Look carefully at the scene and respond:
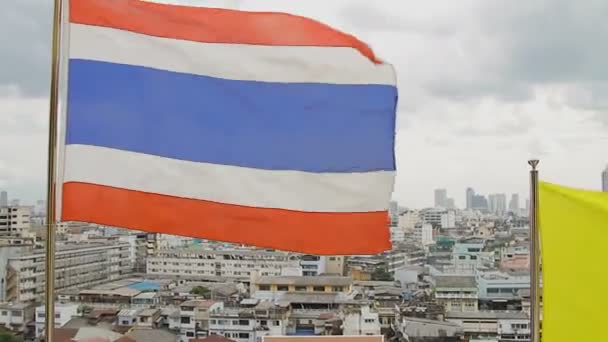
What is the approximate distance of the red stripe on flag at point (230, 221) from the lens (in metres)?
1.36

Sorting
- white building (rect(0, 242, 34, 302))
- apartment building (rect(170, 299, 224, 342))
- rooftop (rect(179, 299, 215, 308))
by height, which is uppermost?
white building (rect(0, 242, 34, 302))

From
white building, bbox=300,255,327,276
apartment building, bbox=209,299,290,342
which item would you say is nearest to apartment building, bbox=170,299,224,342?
apartment building, bbox=209,299,290,342

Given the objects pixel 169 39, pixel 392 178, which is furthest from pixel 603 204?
pixel 169 39

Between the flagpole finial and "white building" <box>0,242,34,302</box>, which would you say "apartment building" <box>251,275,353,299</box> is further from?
the flagpole finial

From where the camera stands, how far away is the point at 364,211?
1497mm

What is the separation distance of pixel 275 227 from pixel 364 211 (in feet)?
0.65

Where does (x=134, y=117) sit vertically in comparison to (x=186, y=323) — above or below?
above

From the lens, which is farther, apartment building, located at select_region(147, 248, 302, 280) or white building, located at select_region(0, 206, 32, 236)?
apartment building, located at select_region(147, 248, 302, 280)

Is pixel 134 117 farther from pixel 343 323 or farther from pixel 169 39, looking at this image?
pixel 343 323

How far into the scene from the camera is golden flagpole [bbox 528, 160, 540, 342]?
1.38m

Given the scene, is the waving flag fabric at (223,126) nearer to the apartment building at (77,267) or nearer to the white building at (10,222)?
the apartment building at (77,267)

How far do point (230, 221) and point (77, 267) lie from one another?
10485 mm

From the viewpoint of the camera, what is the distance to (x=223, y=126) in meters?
1.45

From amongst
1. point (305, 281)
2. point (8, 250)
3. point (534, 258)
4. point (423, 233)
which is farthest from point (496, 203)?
point (534, 258)
